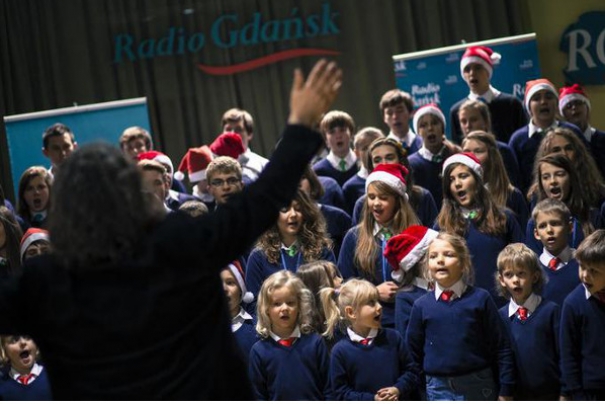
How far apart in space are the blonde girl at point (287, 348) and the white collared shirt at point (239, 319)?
0.26 metres

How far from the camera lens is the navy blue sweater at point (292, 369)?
434 centimetres

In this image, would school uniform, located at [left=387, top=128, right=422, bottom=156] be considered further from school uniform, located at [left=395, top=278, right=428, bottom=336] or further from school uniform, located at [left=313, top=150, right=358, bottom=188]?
school uniform, located at [left=395, top=278, right=428, bottom=336]

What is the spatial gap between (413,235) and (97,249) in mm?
2906

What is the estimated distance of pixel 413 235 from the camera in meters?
4.68

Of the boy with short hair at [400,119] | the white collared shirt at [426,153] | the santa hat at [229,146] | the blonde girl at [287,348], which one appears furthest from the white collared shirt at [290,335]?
the boy with short hair at [400,119]

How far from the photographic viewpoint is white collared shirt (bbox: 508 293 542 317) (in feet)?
14.6

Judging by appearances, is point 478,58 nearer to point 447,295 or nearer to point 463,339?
point 447,295

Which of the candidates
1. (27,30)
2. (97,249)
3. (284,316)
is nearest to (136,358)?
(97,249)

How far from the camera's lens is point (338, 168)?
675cm

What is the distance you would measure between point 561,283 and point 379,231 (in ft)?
2.85

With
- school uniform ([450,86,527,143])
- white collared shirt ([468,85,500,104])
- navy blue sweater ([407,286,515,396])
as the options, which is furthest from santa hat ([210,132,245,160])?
navy blue sweater ([407,286,515,396])

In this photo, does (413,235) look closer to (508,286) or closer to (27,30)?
(508,286)

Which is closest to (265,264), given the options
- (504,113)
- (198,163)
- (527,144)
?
(198,163)

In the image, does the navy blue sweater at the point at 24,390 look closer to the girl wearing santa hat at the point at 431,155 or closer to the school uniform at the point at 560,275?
the school uniform at the point at 560,275
